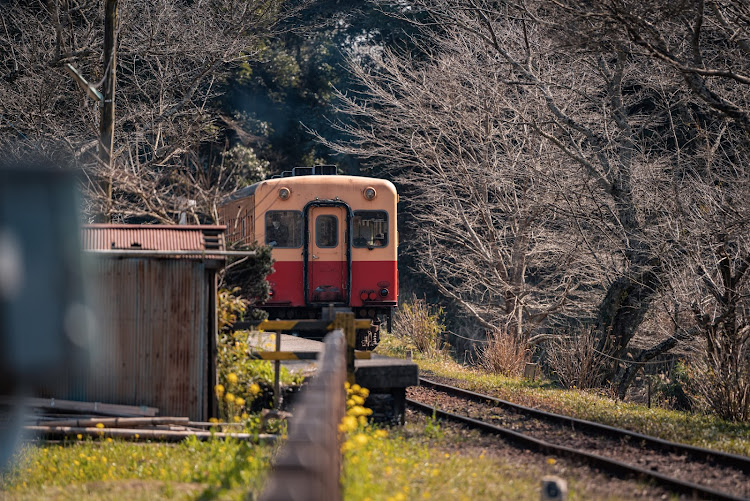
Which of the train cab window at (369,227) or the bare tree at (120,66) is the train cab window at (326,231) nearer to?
the train cab window at (369,227)

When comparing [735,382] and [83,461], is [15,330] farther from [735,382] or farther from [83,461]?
[735,382]

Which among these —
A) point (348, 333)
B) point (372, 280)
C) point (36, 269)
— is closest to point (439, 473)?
point (348, 333)

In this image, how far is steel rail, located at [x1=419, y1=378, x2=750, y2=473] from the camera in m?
7.46

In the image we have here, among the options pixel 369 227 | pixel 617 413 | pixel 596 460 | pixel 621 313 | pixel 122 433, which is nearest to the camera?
pixel 596 460

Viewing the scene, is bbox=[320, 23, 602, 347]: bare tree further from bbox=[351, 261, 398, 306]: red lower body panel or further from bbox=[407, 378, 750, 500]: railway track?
bbox=[407, 378, 750, 500]: railway track

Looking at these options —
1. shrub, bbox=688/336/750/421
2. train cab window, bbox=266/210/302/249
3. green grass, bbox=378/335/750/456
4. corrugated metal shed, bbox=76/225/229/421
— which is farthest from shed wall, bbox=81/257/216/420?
train cab window, bbox=266/210/302/249

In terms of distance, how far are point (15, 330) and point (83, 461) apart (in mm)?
1206

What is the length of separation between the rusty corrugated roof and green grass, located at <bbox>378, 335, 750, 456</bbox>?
4.79 m

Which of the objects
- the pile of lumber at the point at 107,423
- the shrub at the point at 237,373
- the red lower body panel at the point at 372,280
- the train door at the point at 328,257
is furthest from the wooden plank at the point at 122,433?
the red lower body panel at the point at 372,280

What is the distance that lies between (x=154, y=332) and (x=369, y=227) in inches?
315

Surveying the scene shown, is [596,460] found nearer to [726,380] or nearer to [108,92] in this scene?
[726,380]

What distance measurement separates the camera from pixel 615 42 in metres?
12.6

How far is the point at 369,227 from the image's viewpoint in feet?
53.1

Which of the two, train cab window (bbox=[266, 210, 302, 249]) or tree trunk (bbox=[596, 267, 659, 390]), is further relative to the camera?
tree trunk (bbox=[596, 267, 659, 390])
